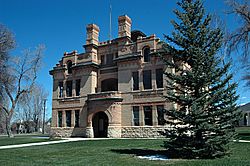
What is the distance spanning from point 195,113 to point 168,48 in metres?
3.60

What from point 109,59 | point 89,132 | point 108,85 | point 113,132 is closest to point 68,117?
point 89,132

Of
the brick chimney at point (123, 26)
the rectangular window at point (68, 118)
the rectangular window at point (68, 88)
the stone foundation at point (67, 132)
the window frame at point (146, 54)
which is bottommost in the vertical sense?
the stone foundation at point (67, 132)

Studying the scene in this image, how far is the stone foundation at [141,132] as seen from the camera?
26344 mm

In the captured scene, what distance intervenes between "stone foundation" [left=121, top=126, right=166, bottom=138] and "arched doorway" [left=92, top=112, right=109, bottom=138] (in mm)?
3410

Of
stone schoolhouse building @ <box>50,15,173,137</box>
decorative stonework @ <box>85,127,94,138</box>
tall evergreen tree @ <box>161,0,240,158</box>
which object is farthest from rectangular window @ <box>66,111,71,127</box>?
tall evergreen tree @ <box>161,0,240,158</box>

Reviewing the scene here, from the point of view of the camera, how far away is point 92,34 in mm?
33312

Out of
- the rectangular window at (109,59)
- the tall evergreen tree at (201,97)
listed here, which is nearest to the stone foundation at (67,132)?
the rectangular window at (109,59)

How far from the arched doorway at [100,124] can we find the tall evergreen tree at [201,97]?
19587mm

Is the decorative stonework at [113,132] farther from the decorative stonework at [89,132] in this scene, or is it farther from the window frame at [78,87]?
the window frame at [78,87]

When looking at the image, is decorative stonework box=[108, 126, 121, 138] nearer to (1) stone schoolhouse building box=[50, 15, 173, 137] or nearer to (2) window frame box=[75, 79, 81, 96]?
(1) stone schoolhouse building box=[50, 15, 173, 137]

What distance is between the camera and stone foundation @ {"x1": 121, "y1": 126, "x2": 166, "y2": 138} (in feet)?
86.4

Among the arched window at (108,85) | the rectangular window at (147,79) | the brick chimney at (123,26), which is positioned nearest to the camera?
the rectangular window at (147,79)

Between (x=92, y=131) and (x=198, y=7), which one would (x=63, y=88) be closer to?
(x=92, y=131)

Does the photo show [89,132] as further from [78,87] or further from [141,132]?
[141,132]
